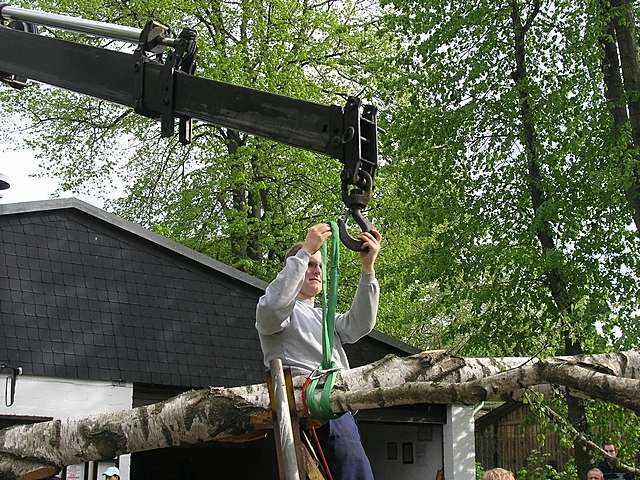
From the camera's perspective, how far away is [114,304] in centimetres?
1174

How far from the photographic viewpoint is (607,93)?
15555mm

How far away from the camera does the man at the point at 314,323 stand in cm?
392

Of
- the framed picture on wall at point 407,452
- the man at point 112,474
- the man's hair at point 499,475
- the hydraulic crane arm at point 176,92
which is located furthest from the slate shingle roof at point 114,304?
the man's hair at point 499,475

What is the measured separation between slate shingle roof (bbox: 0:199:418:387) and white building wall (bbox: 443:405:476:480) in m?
3.43

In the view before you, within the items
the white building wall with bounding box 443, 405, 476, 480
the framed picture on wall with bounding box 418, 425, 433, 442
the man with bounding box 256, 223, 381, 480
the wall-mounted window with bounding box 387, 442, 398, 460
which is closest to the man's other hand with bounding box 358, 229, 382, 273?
the man with bounding box 256, 223, 381, 480

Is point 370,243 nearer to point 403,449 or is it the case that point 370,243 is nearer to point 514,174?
point 403,449

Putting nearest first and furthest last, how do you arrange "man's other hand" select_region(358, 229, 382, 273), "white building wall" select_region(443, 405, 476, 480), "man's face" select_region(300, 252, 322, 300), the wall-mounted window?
1. "man's other hand" select_region(358, 229, 382, 273)
2. "man's face" select_region(300, 252, 322, 300)
3. "white building wall" select_region(443, 405, 476, 480)
4. the wall-mounted window

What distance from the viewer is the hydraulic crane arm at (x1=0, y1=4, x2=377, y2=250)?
4.14 metres

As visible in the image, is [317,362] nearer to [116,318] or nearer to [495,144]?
[116,318]

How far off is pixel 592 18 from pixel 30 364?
379 inches

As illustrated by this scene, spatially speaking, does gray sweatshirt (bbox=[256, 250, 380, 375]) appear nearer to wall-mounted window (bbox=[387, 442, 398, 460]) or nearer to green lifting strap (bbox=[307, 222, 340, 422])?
green lifting strap (bbox=[307, 222, 340, 422])

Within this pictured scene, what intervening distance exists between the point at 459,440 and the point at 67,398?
20.7 ft

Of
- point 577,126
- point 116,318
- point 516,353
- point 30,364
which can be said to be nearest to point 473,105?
point 577,126

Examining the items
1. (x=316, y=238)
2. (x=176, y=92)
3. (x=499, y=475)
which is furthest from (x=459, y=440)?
Answer: (x=316, y=238)
